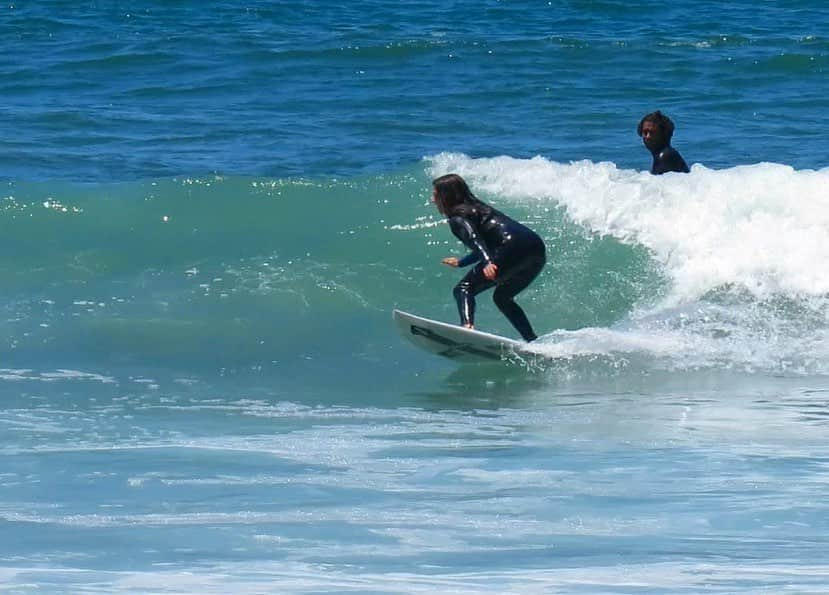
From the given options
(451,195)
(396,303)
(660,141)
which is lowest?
(396,303)

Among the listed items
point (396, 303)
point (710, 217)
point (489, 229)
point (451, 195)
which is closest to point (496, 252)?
point (489, 229)

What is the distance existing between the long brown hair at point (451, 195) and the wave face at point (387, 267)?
3.16 feet

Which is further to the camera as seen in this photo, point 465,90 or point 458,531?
point 465,90

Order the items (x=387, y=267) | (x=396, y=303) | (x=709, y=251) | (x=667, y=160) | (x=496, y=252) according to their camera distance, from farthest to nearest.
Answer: (x=387, y=267) → (x=709, y=251) → (x=396, y=303) → (x=667, y=160) → (x=496, y=252)

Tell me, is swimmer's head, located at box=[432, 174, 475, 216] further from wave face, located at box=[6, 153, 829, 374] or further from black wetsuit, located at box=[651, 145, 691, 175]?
black wetsuit, located at box=[651, 145, 691, 175]

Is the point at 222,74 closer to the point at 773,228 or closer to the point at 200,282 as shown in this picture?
the point at 200,282

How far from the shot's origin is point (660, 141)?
9.96 meters

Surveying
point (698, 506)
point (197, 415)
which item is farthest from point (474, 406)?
point (698, 506)

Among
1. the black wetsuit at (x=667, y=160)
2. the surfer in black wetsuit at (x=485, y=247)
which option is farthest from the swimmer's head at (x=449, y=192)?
the black wetsuit at (x=667, y=160)

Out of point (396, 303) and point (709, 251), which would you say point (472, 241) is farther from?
point (709, 251)

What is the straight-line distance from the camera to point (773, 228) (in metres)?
11.3

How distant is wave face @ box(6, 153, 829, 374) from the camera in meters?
9.48

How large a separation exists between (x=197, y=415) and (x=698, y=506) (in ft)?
10.9

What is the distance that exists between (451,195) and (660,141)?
7.27 ft
